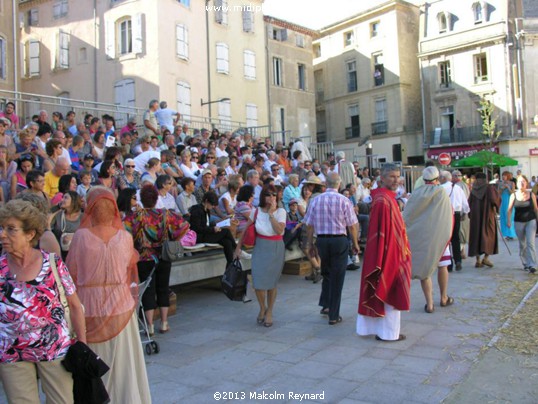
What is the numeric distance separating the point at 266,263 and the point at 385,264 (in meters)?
1.57

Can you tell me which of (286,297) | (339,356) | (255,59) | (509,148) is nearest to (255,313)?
(286,297)

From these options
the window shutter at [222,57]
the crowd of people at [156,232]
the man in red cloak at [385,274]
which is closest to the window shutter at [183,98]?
the window shutter at [222,57]

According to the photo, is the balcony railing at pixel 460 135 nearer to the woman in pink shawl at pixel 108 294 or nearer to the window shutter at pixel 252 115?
the window shutter at pixel 252 115

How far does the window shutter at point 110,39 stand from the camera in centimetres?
2548

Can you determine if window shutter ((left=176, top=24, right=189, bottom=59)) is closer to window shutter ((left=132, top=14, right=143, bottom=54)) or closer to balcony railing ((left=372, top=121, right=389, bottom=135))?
window shutter ((left=132, top=14, right=143, bottom=54))

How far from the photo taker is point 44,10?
28406 mm

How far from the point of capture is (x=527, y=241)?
10047 mm

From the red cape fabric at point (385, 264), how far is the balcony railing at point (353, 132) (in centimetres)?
3723

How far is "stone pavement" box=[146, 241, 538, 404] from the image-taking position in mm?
4617

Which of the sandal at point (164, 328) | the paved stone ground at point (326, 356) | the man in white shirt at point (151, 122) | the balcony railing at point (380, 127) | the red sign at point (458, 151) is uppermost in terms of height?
the balcony railing at point (380, 127)

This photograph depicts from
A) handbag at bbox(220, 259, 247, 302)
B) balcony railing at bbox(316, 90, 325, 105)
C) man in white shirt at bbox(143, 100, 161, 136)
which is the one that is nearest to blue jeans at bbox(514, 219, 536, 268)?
handbag at bbox(220, 259, 247, 302)

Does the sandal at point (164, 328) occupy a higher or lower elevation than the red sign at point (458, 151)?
lower

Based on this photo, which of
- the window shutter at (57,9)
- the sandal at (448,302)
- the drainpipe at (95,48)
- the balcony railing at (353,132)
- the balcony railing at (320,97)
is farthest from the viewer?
the balcony railing at (320,97)

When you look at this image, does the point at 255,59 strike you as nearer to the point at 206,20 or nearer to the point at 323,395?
the point at 206,20
